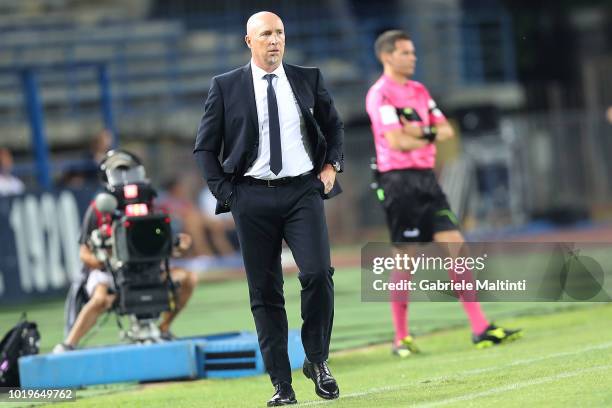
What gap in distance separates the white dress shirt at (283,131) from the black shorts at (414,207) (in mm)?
3141

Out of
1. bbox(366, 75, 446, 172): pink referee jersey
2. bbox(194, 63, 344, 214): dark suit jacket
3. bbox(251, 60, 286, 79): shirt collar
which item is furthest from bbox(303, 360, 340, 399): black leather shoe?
bbox(366, 75, 446, 172): pink referee jersey

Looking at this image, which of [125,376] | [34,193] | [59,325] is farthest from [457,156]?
[125,376]

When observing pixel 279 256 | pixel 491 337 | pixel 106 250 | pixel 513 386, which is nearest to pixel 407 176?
pixel 491 337

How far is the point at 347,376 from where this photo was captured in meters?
10.1

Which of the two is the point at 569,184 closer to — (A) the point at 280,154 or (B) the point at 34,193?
(B) the point at 34,193

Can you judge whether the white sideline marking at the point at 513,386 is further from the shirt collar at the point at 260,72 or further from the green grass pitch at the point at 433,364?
the shirt collar at the point at 260,72

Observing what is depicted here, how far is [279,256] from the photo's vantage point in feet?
27.8

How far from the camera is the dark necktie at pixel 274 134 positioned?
8.12m

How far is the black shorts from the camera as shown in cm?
1134

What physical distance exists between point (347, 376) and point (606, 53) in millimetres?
27238

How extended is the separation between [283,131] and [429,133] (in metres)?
3.39

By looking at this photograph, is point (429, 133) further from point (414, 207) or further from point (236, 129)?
point (236, 129)

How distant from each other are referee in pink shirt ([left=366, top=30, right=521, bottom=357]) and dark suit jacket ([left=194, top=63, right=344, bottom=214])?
118 inches

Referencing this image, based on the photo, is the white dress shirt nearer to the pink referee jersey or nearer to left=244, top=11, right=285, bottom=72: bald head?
left=244, top=11, right=285, bottom=72: bald head
